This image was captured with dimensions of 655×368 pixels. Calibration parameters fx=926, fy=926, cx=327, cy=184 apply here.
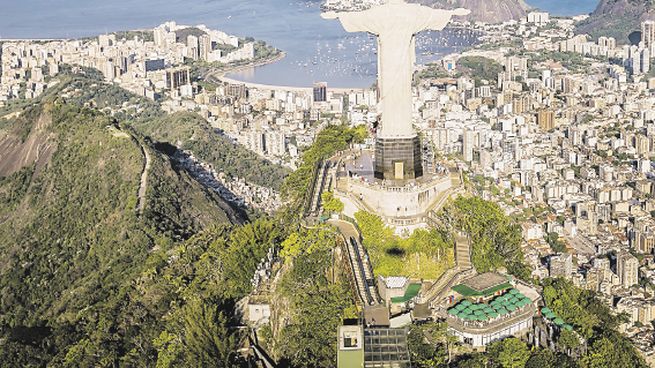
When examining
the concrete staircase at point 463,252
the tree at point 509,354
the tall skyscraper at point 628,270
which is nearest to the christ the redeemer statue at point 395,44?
the concrete staircase at point 463,252

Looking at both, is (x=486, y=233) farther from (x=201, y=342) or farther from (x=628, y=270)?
(x=628, y=270)

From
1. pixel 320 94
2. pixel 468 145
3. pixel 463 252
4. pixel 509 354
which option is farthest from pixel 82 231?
pixel 320 94

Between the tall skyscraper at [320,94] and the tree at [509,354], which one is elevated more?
the tree at [509,354]

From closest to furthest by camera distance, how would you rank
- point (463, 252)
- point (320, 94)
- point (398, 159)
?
point (463, 252)
point (398, 159)
point (320, 94)

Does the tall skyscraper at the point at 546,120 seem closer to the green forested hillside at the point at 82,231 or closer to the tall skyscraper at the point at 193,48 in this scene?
the green forested hillside at the point at 82,231

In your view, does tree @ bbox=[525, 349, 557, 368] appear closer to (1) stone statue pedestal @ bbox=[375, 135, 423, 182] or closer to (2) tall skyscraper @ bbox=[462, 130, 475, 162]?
(1) stone statue pedestal @ bbox=[375, 135, 423, 182]

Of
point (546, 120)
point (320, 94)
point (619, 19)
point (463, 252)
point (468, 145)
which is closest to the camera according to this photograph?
point (463, 252)

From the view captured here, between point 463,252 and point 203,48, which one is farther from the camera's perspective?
point 203,48
